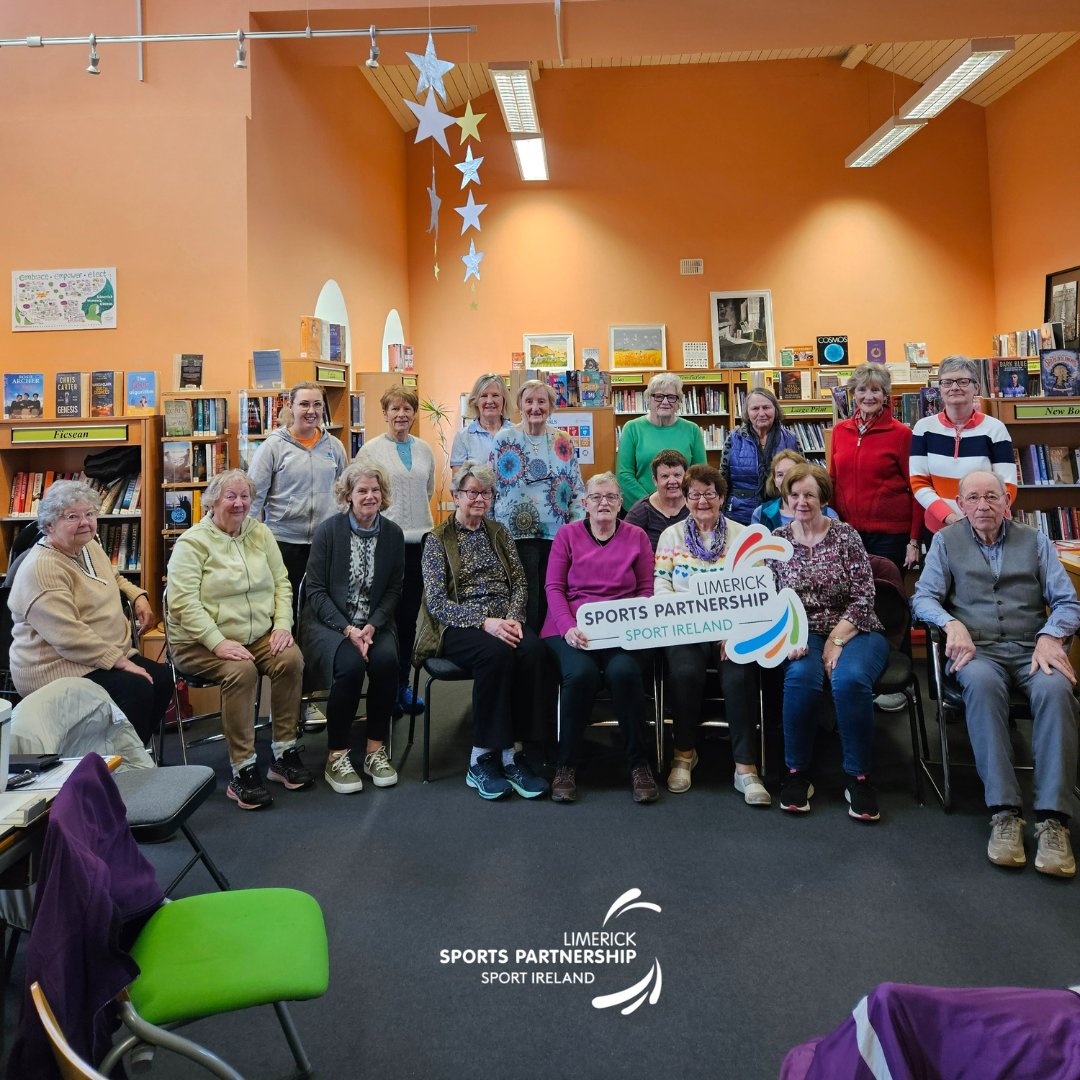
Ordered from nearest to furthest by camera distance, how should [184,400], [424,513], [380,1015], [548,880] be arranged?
[380,1015] → [548,880] → [424,513] → [184,400]

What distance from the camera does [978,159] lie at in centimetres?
905

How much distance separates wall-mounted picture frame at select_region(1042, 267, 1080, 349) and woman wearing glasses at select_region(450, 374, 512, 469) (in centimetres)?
624

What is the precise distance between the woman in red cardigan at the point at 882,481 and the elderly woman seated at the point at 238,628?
9.35ft

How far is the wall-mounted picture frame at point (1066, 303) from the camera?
7.52m

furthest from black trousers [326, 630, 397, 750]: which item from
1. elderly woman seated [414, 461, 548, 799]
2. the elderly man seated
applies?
the elderly man seated

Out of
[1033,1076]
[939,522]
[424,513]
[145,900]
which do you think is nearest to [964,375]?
[939,522]

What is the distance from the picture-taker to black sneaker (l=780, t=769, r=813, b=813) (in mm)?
3121

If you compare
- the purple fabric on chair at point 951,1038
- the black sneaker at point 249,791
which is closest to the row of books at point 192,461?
the black sneaker at point 249,791

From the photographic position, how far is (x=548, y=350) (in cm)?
923

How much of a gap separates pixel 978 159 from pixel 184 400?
8.91 metres

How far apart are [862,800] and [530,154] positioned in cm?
688

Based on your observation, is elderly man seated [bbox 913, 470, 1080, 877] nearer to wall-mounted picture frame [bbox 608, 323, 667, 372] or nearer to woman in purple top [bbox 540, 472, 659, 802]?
woman in purple top [bbox 540, 472, 659, 802]

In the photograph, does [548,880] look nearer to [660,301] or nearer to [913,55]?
[660,301]

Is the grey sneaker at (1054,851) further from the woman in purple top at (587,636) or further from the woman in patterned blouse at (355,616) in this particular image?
the woman in patterned blouse at (355,616)
